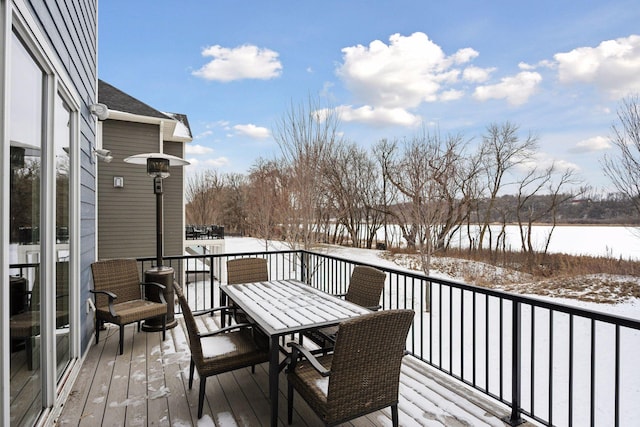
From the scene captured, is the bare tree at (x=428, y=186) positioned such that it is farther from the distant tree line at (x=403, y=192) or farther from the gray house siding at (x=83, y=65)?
the gray house siding at (x=83, y=65)

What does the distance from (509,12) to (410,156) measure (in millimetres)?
4228

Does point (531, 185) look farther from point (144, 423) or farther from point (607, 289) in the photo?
point (144, 423)

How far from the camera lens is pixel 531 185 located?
13.7 m

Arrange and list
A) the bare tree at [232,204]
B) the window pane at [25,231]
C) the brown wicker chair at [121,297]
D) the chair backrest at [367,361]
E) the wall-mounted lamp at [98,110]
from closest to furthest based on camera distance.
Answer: the window pane at [25,231], the chair backrest at [367,361], the brown wicker chair at [121,297], the wall-mounted lamp at [98,110], the bare tree at [232,204]

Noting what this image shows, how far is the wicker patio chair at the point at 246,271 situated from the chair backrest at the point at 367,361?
2362mm

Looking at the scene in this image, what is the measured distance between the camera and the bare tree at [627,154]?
7918 mm

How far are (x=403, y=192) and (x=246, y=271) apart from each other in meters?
5.75

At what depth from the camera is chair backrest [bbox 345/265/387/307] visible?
3176 millimetres

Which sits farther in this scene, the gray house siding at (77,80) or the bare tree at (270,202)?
the bare tree at (270,202)

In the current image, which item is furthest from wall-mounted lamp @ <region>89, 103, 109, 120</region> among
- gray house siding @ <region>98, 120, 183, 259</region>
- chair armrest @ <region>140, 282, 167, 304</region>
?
gray house siding @ <region>98, 120, 183, 259</region>

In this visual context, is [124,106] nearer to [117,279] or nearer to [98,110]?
[98,110]

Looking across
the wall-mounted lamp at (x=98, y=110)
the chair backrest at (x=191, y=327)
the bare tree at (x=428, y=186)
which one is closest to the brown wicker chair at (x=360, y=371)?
the chair backrest at (x=191, y=327)

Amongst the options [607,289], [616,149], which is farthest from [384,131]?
[607,289]

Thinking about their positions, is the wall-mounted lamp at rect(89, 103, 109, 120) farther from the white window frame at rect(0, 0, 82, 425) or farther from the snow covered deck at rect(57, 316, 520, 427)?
the snow covered deck at rect(57, 316, 520, 427)
